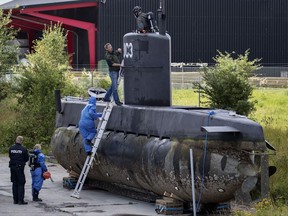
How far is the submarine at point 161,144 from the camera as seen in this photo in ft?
50.8

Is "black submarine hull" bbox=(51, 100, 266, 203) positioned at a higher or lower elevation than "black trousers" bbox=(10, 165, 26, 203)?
higher

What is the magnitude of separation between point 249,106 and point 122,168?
9667 millimetres

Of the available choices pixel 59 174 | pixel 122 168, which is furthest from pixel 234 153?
pixel 59 174

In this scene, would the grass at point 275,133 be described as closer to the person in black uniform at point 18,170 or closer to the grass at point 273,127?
the grass at point 273,127

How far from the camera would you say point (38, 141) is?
30.9 metres

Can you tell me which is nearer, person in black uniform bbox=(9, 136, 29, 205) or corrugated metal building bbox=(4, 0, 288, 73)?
person in black uniform bbox=(9, 136, 29, 205)

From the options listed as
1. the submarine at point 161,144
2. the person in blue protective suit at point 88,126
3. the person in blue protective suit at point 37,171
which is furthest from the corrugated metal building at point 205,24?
the person in blue protective suit at point 37,171

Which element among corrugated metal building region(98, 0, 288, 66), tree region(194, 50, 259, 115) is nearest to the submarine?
tree region(194, 50, 259, 115)

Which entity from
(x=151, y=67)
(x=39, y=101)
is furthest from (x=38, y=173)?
(x=39, y=101)

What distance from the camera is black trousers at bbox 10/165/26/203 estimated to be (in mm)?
18219

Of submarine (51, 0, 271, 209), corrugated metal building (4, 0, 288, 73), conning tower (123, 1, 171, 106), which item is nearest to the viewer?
submarine (51, 0, 271, 209)

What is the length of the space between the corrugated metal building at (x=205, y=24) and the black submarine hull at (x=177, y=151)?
166 feet

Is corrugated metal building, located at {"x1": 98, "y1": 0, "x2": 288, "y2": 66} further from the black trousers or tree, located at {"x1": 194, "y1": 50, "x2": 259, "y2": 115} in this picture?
the black trousers

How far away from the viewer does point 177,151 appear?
1634cm
